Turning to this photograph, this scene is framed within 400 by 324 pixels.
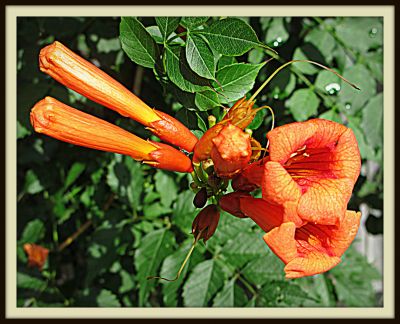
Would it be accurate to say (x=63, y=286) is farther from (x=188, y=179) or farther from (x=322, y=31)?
(x=322, y=31)

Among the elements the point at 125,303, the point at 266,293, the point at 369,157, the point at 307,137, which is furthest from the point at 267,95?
the point at 125,303

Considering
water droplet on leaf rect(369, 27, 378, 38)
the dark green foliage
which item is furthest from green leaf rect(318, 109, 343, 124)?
water droplet on leaf rect(369, 27, 378, 38)

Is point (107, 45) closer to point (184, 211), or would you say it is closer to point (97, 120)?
point (184, 211)

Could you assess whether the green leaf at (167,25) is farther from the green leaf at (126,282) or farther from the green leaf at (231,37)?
the green leaf at (126,282)

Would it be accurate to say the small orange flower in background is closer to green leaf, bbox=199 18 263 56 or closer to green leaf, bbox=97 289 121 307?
green leaf, bbox=97 289 121 307

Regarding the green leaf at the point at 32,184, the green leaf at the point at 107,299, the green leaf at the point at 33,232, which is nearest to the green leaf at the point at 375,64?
the green leaf at the point at 107,299

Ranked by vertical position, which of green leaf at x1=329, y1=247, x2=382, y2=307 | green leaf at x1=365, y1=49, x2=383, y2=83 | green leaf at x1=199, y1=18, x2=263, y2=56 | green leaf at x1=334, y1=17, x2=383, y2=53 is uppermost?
green leaf at x1=334, y1=17, x2=383, y2=53

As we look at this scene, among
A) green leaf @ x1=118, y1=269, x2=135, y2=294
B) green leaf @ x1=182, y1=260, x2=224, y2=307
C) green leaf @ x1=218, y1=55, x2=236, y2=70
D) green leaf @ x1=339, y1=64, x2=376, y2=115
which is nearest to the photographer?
green leaf @ x1=218, y1=55, x2=236, y2=70
